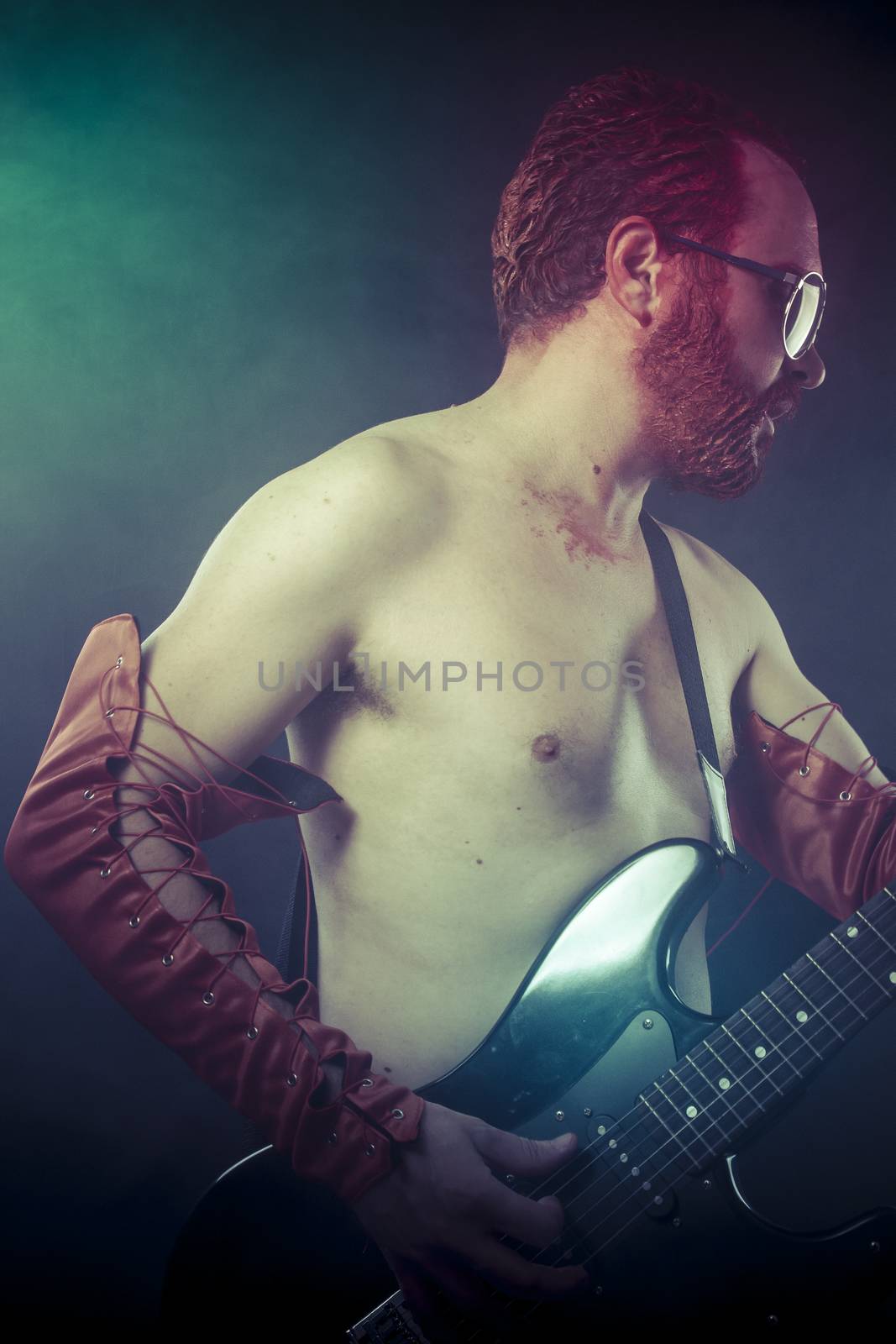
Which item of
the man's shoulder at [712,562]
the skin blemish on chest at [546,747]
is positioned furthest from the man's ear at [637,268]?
the skin blemish on chest at [546,747]

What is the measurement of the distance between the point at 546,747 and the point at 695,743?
0.25 meters

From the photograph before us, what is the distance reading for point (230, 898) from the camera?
0.95 m

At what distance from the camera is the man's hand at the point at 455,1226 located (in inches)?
36.3

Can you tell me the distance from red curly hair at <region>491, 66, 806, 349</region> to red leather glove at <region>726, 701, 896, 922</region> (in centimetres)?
65

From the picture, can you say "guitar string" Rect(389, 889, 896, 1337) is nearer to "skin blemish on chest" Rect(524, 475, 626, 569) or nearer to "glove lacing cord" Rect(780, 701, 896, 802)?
"glove lacing cord" Rect(780, 701, 896, 802)

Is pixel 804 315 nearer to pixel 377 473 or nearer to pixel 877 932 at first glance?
pixel 377 473

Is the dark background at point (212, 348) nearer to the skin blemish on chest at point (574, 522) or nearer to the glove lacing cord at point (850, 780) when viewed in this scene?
the glove lacing cord at point (850, 780)

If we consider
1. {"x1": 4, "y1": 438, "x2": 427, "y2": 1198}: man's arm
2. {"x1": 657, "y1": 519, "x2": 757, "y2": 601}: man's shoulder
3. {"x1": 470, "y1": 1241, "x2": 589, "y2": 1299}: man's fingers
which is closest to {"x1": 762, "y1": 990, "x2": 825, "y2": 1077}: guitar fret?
{"x1": 470, "y1": 1241, "x2": 589, "y2": 1299}: man's fingers

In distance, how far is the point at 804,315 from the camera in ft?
3.88

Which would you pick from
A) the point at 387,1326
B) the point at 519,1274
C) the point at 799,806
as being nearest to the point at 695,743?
the point at 799,806

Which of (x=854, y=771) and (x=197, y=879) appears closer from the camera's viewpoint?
(x=197, y=879)

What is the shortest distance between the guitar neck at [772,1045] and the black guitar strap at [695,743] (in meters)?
0.17

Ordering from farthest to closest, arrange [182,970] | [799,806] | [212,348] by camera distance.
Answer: [799,806]
[212,348]
[182,970]

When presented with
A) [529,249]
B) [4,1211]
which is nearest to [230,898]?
[4,1211]
